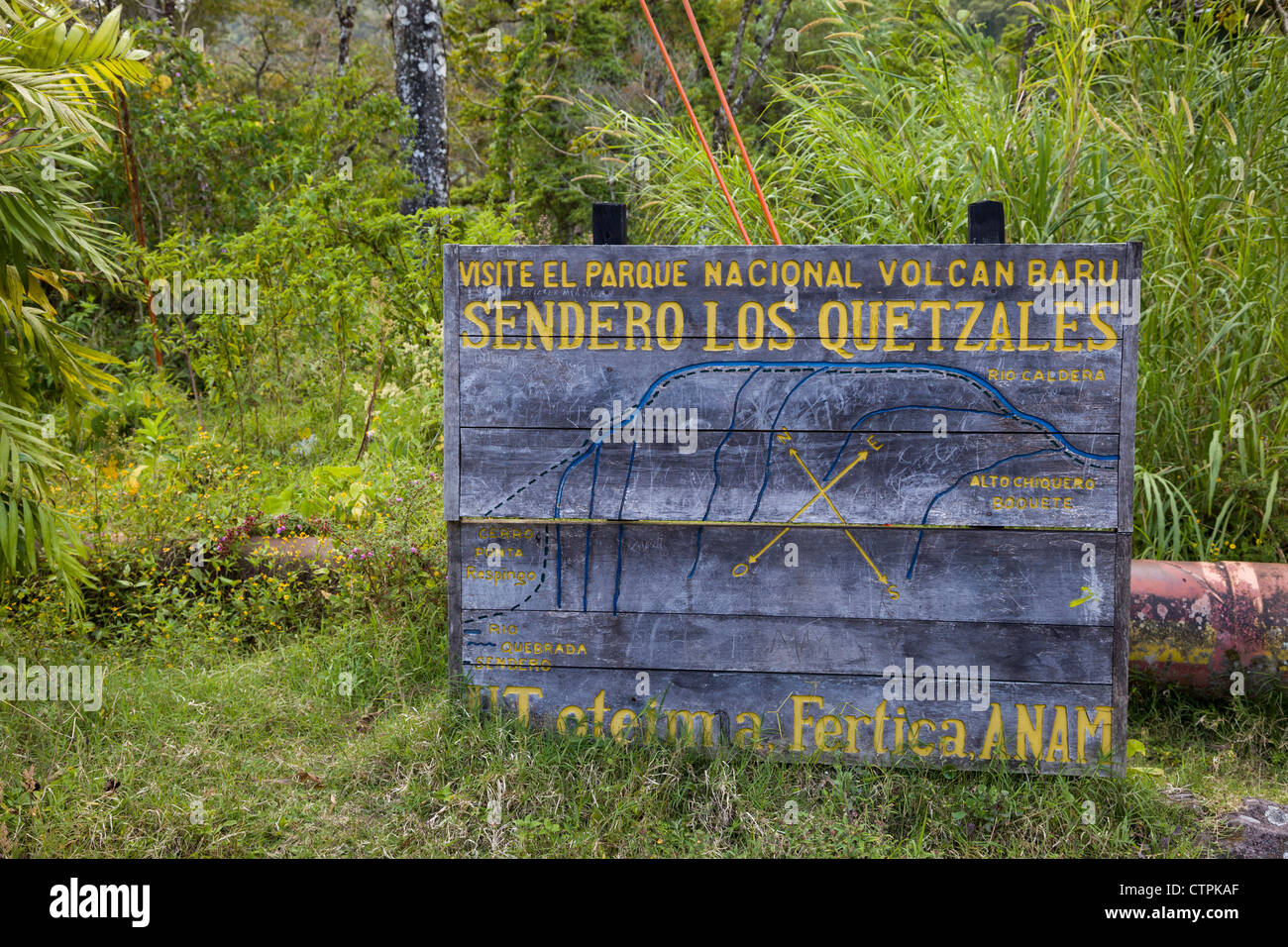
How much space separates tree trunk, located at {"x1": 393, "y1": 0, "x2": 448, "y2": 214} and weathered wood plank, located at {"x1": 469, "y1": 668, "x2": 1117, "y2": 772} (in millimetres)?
5664

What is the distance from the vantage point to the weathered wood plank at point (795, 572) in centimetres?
275

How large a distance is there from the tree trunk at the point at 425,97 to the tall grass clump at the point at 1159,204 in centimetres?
388

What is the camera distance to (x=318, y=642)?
3.52 metres

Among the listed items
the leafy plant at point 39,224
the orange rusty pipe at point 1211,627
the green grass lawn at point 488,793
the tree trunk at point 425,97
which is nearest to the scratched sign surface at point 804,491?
the green grass lawn at point 488,793

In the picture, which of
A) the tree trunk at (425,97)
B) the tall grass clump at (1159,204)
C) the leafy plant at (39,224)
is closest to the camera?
the leafy plant at (39,224)

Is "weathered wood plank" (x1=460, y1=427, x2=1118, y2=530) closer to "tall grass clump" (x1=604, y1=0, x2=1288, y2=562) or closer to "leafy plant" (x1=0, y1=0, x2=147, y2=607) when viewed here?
"tall grass clump" (x1=604, y1=0, x2=1288, y2=562)

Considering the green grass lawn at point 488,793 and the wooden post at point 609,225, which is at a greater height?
the wooden post at point 609,225

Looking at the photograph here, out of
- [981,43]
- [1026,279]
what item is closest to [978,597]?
[1026,279]

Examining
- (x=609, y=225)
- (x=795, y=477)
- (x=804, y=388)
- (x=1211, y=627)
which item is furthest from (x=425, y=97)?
(x=1211, y=627)

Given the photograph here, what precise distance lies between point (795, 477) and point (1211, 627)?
1694mm

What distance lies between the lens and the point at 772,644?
2.85 metres

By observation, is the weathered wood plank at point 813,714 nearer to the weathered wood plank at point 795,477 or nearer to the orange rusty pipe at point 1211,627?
the weathered wood plank at point 795,477

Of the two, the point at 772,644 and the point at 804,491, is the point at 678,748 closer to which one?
the point at 772,644

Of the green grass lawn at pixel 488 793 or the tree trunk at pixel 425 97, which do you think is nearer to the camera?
the green grass lawn at pixel 488 793
